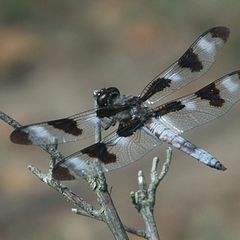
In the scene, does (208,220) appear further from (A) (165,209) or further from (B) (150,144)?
(B) (150,144)

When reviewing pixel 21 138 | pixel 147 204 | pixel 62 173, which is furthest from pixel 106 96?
pixel 147 204

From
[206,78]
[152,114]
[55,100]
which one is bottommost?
[152,114]

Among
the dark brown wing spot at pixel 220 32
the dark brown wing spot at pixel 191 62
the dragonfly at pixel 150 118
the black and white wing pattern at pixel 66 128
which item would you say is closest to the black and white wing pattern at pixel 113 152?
the dragonfly at pixel 150 118

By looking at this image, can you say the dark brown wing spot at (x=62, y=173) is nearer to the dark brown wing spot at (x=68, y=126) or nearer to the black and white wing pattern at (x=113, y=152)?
the black and white wing pattern at (x=113, y=152)

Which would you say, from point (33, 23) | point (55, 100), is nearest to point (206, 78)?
point (55, 100)

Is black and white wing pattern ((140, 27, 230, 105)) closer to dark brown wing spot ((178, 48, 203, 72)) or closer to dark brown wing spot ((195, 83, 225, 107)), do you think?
dark brown wing spot ((178, 48, 203, 72))
